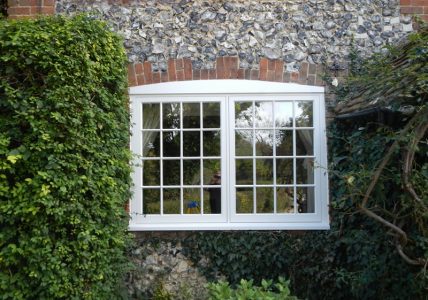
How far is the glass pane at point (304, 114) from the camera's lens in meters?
6.67

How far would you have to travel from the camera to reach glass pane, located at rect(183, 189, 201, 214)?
662cm

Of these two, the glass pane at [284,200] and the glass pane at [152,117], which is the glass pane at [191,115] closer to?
the glass pane at [152,117]

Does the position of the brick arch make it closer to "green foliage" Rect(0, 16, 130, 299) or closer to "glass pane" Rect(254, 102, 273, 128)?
"glass pane" Rect(254, 102, 273, 128)

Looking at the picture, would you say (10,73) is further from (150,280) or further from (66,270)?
(150,280)

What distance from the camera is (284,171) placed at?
666 centimetres

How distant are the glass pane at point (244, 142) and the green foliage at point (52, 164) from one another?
1.88m

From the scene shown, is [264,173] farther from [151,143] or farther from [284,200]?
[151,143]

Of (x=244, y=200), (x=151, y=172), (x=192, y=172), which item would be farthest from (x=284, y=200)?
(x=151, y=172)

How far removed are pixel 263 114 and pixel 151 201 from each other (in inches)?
70.9

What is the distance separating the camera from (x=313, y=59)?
6.66 metres

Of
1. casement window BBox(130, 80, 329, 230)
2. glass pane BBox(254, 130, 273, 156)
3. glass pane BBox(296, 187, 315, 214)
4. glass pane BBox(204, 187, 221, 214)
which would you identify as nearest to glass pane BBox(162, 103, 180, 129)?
casement window BBox(130, 80, 329, 230)

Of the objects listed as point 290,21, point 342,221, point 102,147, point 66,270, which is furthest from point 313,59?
point 66,270

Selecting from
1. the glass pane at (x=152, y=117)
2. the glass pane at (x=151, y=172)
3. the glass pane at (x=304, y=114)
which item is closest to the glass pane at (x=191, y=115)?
the glass pane at (x=152, y=117)

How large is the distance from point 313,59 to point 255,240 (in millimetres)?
2390
